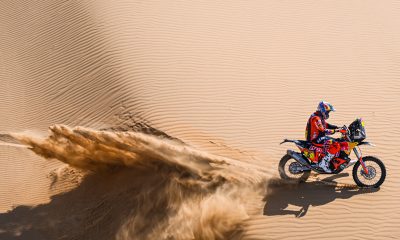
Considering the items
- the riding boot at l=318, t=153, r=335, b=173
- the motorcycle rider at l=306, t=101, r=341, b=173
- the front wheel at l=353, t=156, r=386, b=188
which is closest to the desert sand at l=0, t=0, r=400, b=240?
the front wheel at l=353, t=156, r=386, b=188

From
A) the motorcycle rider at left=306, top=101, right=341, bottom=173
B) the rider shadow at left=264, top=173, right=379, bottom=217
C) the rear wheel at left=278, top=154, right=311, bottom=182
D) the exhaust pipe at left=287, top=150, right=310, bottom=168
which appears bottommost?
the rider shadow at left=264, top=173, right=379, bottom=217

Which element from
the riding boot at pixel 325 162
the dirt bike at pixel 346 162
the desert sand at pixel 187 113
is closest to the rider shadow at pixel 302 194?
the desert sand at pixel 187 113

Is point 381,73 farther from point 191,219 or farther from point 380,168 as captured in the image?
point 191,219

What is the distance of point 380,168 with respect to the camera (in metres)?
9.70

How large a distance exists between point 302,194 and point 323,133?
1.13 m

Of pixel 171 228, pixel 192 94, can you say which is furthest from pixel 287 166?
pixel 192 94

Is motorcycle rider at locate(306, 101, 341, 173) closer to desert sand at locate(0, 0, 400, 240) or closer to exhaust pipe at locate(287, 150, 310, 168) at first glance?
exhaust pipe at locate(287, 150, 310, 168)

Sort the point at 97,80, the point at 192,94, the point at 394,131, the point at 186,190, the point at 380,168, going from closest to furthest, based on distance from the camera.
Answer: the point at 380,168 → the point at 186,190 → the point at 394,131 → the point at 192,94 → the point at 97,80

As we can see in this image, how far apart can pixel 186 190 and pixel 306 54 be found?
18.5 ft

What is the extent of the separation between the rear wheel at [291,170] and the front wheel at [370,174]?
90 centimetres

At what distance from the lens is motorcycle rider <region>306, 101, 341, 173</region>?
31.7ft

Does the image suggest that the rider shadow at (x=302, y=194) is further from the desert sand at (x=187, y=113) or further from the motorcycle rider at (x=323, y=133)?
the motorcycle rider at (x=323, y=133)

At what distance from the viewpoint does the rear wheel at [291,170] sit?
10.1 m

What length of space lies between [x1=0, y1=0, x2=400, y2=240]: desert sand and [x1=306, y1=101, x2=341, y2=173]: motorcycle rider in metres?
0.53
